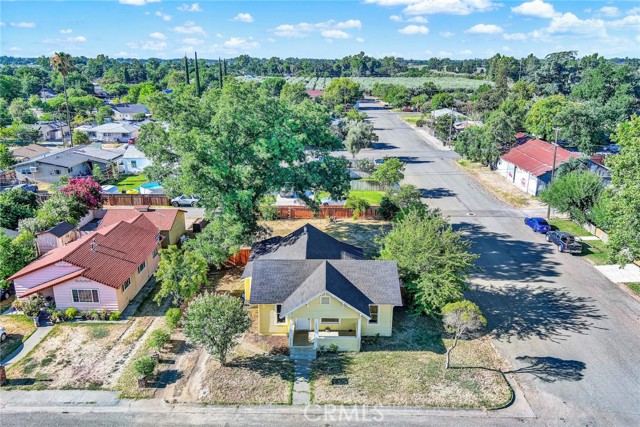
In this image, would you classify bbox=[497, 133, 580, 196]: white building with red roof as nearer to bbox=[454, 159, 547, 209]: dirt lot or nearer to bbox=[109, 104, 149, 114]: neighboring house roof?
bbox=[454, 159, 547, 209]: dirt lot

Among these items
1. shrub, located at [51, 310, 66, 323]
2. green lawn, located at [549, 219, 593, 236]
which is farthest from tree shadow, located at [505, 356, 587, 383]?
shrub, located at [51, 310, 66, 323]

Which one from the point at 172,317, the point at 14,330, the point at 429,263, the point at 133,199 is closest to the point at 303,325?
the point at 172,317

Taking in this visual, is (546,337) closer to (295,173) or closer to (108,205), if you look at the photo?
(295,173)

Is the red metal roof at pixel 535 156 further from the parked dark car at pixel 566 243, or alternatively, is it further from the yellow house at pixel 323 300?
the yellow house at pixel 323 300

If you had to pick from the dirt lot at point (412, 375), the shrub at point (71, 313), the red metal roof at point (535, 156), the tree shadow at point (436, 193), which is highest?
the red metal roof at point (535, 156)

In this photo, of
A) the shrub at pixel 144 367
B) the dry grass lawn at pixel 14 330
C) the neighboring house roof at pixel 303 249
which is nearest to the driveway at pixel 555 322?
the neighboring house roof at pixel 303 249

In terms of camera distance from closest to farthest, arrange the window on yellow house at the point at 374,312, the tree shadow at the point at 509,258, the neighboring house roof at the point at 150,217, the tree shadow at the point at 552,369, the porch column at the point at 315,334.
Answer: the tree shadow at the point at 552,369, the porch column at the point at 315,334, the window on yellow house at the point at 374,312, the tree shadow at the point at 509,258, the neighboring house roof at the point at 150,217

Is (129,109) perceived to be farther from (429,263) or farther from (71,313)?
(429,263)
